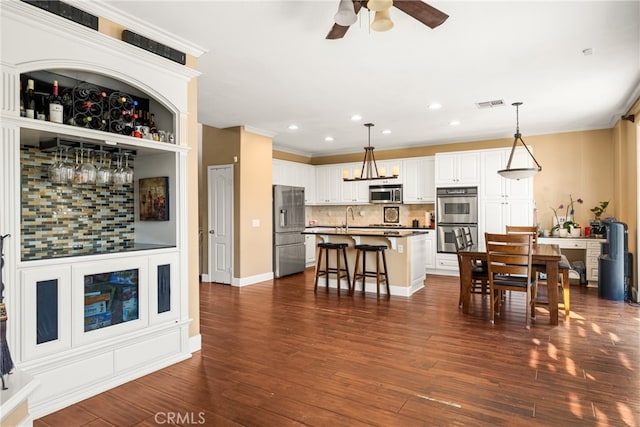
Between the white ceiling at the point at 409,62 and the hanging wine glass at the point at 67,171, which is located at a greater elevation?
the white ceiling at the point at 409,62

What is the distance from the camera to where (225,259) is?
6520mm

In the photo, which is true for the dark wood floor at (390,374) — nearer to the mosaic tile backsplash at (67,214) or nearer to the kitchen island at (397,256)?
the kitchen island at (397,256)

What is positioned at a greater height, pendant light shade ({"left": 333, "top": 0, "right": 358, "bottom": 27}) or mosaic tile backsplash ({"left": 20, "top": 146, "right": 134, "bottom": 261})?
pendant light shade ({"left": 333, "top": 0, "right": 358, "bottom": 27})

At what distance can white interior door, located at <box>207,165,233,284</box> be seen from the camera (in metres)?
6.47

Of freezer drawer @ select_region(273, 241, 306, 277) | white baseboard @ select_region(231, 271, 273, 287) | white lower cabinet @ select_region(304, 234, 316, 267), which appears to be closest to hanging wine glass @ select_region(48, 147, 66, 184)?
white baseboard @ select_region(231, 271, 273, 287)

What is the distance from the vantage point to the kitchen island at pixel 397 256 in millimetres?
5625

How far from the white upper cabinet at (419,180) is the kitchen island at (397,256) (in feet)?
5.95

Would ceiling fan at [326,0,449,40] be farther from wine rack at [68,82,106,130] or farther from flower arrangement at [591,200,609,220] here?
flower arrangement at [591,200,609,220]

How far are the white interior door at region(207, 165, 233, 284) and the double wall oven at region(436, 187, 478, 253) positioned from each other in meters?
3.91

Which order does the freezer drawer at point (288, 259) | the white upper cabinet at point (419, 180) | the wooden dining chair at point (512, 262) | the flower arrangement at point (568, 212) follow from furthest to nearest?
the white upper cabinet at point (419, 180), the freezer drawer at point (288, 259), the flower arrangement at point (568, 212), the wooden dining chair at point (512, 262)

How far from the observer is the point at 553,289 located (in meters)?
4.11

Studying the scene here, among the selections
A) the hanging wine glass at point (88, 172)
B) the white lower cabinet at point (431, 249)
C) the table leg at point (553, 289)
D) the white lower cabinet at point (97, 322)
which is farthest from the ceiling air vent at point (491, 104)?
the hanging wine glass at point (88, 172)

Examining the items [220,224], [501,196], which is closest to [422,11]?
[220,224]

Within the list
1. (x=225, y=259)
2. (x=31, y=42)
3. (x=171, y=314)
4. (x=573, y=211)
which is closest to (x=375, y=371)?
(x=171, y=314)
